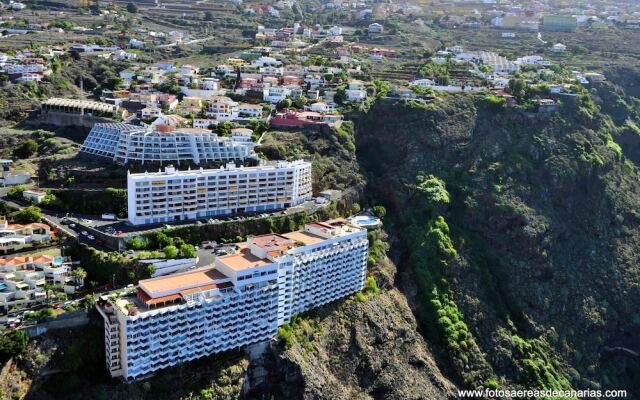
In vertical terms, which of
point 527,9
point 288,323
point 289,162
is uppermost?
point 527,9

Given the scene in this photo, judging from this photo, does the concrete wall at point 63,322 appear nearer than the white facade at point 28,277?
Yes

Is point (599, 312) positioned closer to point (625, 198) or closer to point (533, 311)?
point (533, 311)

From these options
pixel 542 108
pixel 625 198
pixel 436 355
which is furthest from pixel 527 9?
pixel 436 355

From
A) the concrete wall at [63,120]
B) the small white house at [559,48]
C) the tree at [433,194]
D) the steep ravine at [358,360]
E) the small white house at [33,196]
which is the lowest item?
the steep ravine at [358,360]

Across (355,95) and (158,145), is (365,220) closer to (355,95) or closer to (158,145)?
(158,145)

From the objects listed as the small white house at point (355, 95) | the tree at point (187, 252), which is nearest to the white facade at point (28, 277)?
the tree at point (187, 252)

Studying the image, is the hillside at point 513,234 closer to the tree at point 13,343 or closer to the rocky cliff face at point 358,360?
the rocky cliff face at point 358,360

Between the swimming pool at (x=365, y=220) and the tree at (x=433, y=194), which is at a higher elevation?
the tree at (x=433, y=194)
